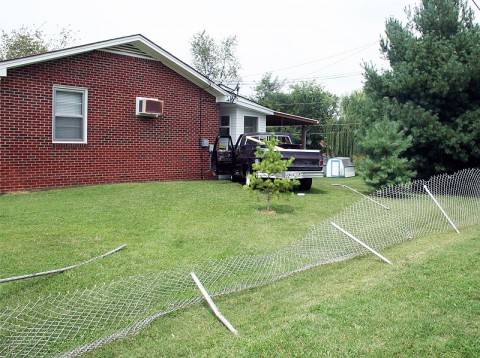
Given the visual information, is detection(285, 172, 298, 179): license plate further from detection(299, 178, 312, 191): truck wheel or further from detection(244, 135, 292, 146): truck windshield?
detection(244, 135, 292, 146): truck windshield

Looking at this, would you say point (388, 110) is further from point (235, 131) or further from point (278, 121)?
point (278, 121)

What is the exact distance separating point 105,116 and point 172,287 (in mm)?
8073

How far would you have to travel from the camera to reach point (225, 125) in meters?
15.9

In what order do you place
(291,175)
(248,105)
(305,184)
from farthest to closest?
(248,105)
(305,184)
(291,175)

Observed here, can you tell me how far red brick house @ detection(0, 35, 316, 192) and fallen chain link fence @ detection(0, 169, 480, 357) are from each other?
6.59 metres

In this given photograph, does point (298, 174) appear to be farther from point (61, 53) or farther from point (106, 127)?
point (61, 53)

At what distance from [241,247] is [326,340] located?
2.77 meters

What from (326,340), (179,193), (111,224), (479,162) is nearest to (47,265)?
(111,224)

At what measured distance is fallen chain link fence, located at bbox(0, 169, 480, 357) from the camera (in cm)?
334

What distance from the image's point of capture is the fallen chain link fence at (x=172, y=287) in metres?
3.34

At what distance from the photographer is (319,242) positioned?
6.08 m

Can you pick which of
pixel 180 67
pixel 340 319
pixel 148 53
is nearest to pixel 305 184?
pixel 180 67

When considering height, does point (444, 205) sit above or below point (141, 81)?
below

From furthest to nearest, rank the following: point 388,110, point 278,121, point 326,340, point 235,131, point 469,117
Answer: point 278,121 → point 235,131 → point 388,110 → point 469,117 → point 326,340
